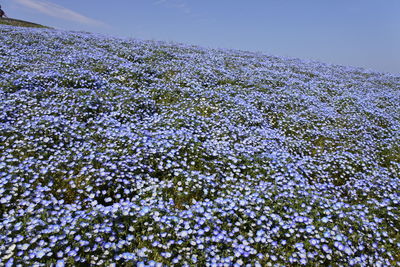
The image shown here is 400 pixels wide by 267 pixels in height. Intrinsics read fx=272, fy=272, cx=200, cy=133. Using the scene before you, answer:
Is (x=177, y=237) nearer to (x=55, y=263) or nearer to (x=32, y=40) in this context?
(x=55, y=263)

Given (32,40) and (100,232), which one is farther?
(32,40)

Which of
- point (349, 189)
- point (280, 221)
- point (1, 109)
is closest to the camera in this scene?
point (280, 221)

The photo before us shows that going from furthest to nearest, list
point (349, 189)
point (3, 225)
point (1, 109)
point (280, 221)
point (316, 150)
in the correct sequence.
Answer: point (316, 150), point (1, 109), point (349, 189), point (280, 221), point (3, 225)

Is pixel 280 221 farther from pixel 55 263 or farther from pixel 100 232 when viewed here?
pixel 55 263

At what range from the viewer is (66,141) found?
21.1 feet


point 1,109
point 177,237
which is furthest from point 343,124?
point 1,109

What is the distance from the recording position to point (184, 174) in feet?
18.6

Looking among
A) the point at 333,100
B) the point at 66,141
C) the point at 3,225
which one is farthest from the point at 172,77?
the point at 3,225

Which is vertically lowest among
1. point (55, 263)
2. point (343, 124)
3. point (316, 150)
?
point (55, 263)

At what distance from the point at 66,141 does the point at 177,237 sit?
3.90 m

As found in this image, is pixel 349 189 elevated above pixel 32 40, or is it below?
below

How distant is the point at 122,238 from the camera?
4.04 m

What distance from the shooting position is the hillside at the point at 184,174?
3.98m

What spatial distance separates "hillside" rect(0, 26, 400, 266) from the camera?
3979mm
